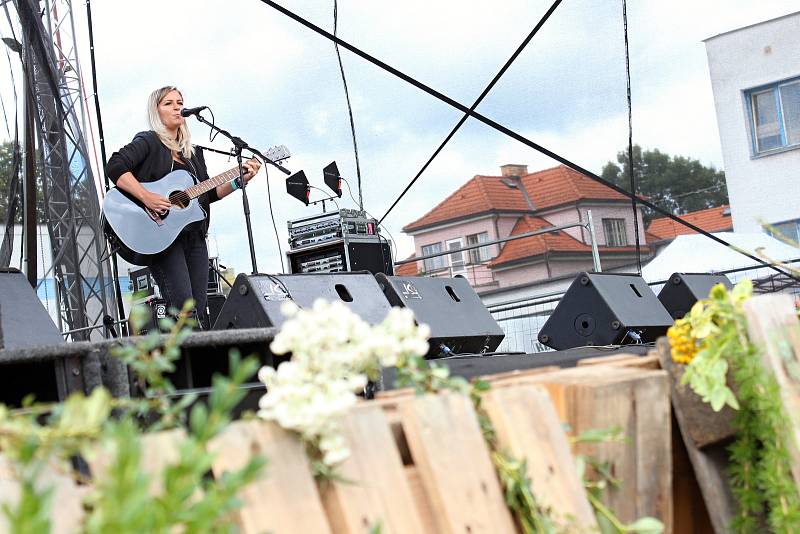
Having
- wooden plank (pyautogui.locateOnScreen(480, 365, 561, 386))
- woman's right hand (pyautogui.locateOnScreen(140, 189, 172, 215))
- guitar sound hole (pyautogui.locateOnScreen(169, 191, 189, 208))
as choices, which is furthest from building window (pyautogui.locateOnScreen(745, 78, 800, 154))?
wooden plank (pyautogui.locateOnScreen(480, 365, 561, 386))

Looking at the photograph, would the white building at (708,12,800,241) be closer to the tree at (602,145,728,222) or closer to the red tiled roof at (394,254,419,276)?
the tree at (602,145,728,222)

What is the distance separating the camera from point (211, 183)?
4488 mm

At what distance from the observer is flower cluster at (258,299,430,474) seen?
962 millimetres

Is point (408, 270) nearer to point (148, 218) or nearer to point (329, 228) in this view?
point (329, 228)

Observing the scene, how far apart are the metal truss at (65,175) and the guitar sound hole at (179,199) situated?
1.73m

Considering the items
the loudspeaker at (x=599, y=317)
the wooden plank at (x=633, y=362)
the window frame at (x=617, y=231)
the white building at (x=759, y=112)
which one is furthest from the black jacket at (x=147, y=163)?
the white building at (x=759, y=112)

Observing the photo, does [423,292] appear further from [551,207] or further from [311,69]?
[551,207]

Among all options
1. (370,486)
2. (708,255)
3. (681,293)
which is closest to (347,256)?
(681,293)

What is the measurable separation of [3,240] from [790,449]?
18.4 feet

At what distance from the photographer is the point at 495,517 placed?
43.3 inches

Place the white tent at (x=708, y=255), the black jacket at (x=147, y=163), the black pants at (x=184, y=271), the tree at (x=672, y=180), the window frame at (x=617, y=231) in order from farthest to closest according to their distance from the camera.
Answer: the tree at (x=672, y=180) → the window frame at (x=617, y=231) → the white tent at (x=708, y=255) → the black jacket at (x=147, y=163) → the black pants at (x=184, y=271)

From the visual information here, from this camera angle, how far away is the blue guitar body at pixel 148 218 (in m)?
4.28

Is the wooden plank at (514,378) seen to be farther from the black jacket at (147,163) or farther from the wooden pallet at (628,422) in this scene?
the black jacket at (147,163)

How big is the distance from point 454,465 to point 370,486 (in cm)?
10
